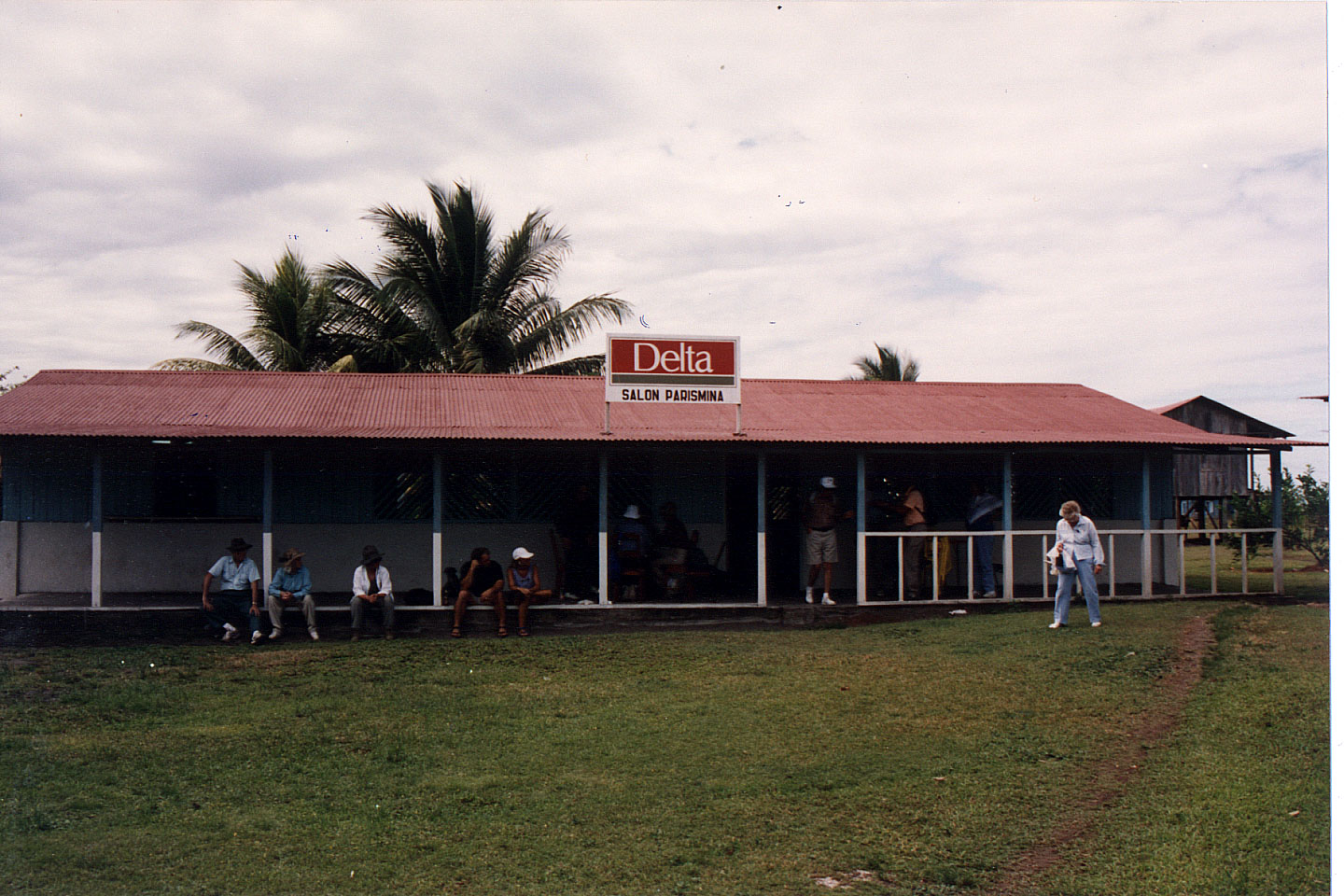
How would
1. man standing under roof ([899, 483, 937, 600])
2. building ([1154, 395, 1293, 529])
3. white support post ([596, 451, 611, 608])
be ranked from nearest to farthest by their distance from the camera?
1. white support post ([596, 451, 611, 608])
2. man standing under roof ([899, 483, 937, 600])
3. building ([1154, 395, 1293, 529])

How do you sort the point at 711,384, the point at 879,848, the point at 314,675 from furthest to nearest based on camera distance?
the point at 711,384, the point at 314,675, the point at 879,848

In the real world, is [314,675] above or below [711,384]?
below

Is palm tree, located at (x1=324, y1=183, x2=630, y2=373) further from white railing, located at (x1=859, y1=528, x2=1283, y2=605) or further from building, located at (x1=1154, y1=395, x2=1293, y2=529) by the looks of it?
building, located at (x1=1154, y1=395, x2=1293, y2=529)

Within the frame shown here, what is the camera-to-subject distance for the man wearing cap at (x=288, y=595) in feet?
36.8

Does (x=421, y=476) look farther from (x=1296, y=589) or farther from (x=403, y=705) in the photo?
(x=1296, y=589)

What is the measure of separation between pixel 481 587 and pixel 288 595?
6.80ft

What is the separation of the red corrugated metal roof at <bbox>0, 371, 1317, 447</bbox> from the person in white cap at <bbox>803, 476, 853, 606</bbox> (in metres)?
0.75

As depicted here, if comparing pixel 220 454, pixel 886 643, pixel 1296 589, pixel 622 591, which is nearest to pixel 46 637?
pixel 220 454

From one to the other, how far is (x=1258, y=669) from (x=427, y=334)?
1704cm

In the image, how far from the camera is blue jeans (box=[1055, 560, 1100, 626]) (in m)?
10.8

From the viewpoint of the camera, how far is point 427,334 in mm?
21828

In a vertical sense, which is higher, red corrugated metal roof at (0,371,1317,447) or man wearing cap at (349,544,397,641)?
red corrugated metal roof at (0,371,1317,447)

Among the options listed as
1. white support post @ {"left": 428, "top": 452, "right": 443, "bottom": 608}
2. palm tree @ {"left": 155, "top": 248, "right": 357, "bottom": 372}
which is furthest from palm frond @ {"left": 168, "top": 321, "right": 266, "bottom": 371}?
white support post @ {"left": 428, "top": 452, "right": 443, "bottom": 608}

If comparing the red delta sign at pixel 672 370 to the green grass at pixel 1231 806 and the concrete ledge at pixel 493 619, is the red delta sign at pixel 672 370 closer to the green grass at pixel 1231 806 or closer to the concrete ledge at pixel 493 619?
the concrete ledge at pixel 493 619
